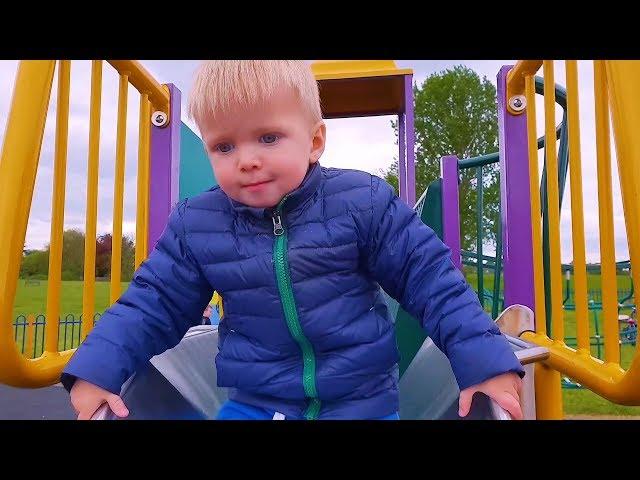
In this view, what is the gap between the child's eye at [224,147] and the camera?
0.80 m

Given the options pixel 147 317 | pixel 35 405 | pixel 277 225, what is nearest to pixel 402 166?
pixel 277 225

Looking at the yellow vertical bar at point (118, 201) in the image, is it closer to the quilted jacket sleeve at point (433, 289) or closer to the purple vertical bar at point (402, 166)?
the quilted jacket sleeve at point (433, 289)

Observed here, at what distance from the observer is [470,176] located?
489 cm

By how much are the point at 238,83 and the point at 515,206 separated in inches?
30.0

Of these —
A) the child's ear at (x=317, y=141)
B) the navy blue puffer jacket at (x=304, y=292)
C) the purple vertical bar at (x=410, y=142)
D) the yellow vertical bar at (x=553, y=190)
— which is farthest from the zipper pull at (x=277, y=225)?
the purple vertical bar at (x=410, y=142)

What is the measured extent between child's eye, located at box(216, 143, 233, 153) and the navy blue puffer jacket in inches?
3.7

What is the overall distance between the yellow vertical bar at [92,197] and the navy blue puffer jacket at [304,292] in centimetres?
17

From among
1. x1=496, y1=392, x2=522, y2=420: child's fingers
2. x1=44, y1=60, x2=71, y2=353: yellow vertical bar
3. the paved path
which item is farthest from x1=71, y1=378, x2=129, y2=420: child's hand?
the paved path

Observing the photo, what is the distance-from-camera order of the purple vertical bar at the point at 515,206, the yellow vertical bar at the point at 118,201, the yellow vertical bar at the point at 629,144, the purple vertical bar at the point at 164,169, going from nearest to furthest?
the yellow vertical bar at the point at 629,144, the yellow vertical bar at the point at 118,201, the purple vertical bar at the point at 515,206, the purple vertical bar at the point at 164,169

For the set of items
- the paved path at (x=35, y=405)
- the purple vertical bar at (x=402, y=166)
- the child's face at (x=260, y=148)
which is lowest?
the paved path at (x=35, y=405)

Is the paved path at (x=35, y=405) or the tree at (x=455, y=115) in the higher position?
the tree at (x=455, y=115)

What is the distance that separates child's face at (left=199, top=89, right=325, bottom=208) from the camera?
78 centimetres

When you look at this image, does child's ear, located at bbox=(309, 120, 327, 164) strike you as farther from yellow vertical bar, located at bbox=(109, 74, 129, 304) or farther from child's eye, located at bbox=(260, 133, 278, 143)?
yellow vertical bar, located at bbox=(109, 74, 129, 304)
